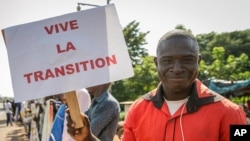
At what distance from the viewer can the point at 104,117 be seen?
2740 mm

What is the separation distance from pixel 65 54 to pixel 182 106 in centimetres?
66

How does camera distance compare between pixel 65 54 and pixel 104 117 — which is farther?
pixel 104 117

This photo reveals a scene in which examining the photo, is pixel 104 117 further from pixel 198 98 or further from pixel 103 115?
pixel 198 98

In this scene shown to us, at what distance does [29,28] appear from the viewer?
199 centimetres

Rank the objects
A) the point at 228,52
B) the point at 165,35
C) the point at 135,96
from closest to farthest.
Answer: the point at 165,35, the point at 135,96, the point at 228,52

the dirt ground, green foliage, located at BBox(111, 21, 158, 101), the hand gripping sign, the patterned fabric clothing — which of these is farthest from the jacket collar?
green foliage, located at BBox(111, 21, 158, 101)

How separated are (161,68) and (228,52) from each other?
45400 millimetres

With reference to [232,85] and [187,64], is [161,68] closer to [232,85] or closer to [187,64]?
[187,64]

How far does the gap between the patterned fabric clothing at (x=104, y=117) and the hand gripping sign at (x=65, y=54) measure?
31.0 inches

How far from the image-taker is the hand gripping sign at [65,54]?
6.48 ft

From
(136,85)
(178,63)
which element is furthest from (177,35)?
(136,85)

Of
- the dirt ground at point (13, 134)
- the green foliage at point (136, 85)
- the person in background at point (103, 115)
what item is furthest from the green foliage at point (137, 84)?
the person in background at point (103, 115)

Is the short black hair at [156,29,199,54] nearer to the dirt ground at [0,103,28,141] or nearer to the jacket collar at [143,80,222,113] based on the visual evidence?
the jacket collar at [143,80,222,113]

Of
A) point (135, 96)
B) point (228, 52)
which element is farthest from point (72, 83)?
point (228, 52)
